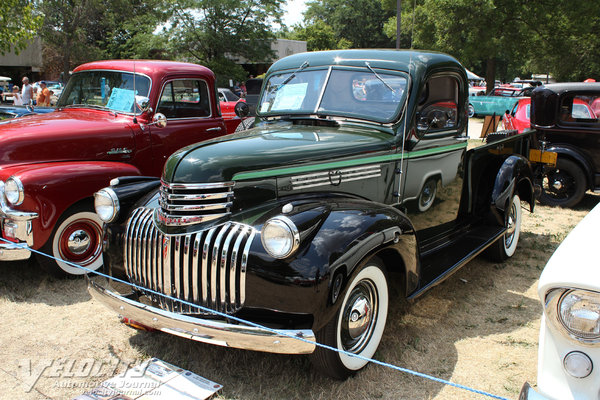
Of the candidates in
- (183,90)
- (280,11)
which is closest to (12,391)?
(183,90)

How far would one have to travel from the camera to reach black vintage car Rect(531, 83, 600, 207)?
7.30m

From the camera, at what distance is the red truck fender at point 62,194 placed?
4164mm

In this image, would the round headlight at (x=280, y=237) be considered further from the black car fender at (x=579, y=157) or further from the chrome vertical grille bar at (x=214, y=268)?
the black car fender at (x=579, y=157)

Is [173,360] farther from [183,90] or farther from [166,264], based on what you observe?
[183,90]

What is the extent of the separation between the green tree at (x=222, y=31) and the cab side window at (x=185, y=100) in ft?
73.7

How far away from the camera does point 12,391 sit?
289 centimetres

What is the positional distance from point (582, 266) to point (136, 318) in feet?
7.37

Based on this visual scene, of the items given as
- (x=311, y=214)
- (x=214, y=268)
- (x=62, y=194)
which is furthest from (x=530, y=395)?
(x=62, y=194)

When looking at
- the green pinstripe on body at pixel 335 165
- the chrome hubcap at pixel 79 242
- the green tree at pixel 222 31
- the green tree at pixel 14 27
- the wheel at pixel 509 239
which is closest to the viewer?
the green pinstripe on body at pixel 335 165

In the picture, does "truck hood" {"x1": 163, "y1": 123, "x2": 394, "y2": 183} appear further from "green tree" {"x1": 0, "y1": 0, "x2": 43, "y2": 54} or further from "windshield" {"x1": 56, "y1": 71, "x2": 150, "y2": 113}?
"green tree" {"x1": 0, "y1": 0, "x2": 43, "y2": 54}

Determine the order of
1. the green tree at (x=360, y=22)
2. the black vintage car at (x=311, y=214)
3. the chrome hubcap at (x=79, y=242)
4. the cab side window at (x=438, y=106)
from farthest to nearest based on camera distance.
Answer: the green tree at (x=360, y=22) → the chrome hubcap at (x=79, y=242) → the cab side window at (x=438, y=106) → the black vintage car at (x=311, y=214)

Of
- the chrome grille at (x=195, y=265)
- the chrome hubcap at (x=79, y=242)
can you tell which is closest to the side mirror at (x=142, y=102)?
the chrome hubcap at (x=79, y=242)

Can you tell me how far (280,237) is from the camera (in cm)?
252

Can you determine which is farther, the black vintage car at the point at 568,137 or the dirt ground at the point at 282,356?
the black vintage car at the point at 568,137
